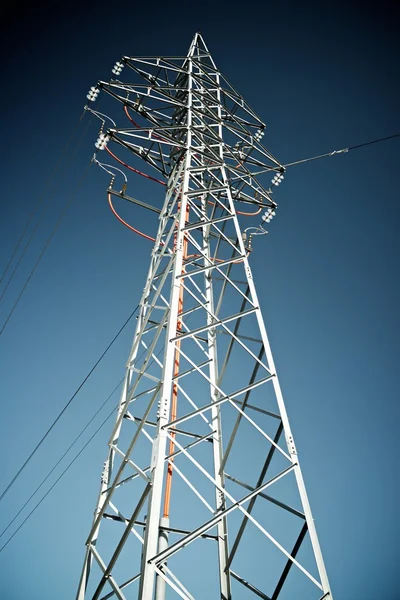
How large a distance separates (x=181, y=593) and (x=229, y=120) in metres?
12.2

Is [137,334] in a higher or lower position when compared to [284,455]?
higher

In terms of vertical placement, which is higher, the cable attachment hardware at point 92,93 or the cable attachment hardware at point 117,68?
the cable attachment hardware at point 117,68

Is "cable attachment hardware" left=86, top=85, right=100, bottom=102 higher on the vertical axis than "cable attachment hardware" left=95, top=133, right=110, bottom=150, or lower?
higher

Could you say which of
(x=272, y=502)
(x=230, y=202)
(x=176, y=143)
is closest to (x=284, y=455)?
(x=272, y=502)

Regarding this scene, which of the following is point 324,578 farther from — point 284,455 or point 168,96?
point 168,96

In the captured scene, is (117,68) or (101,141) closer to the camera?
(101,141)

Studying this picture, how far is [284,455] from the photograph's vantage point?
496 centimetres

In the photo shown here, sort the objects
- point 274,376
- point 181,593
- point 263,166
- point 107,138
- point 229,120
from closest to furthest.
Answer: point 181,593 → point 274,376 → point 107,138 → point 263,166 → point 229,120

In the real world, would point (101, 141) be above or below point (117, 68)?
below

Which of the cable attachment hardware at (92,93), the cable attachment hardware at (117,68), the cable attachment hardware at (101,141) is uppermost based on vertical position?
the cable attachment hardware at (117,68)

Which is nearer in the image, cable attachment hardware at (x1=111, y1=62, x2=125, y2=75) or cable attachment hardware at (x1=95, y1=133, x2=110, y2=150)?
cable attachment hardware at (x1=95, y1=133, x2=110, y2=150)

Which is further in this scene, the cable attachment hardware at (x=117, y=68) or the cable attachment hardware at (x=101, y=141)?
the cable attachment hardware at (x=117, y=68)

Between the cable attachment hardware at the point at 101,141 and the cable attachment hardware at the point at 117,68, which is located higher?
the cable attachment hardware at the point at 117,68

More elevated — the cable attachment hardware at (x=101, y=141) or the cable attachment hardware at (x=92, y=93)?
the cable attachment hardware at (x=92, y=93)
